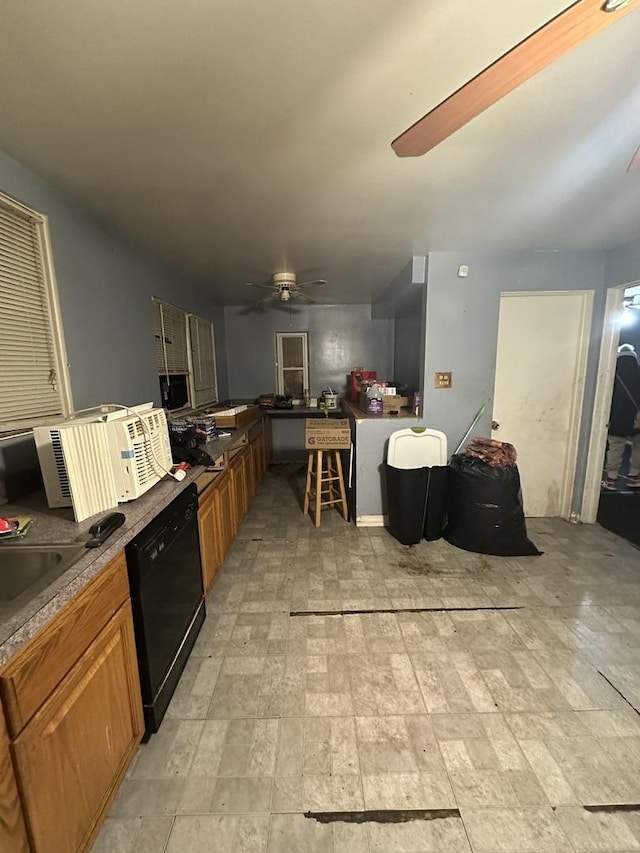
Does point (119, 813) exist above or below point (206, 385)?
below

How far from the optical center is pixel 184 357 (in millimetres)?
3613

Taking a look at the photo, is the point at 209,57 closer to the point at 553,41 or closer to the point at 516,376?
the point at 553,41

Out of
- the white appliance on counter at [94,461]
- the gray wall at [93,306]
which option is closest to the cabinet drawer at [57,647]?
the white appliance on counter at [94,461]

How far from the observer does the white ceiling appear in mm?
952

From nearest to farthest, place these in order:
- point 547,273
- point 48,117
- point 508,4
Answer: point 508,4 < point 48,117 < point 547,273

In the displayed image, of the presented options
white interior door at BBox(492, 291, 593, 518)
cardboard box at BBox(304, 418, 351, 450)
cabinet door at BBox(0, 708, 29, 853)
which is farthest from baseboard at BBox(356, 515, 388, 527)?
cabinet door at BBox(0, 708, 29, 853)

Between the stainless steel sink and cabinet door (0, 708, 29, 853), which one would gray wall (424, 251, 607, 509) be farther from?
cabinet door (0, 708, 29, 853)

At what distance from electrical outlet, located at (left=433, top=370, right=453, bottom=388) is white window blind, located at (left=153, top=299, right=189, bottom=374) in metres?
2.40

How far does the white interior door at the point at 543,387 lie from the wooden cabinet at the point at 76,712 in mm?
3157

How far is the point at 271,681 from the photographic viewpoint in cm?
164

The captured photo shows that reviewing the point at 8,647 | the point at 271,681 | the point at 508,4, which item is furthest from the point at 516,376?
the point at 8,647

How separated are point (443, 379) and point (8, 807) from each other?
3.13 meters

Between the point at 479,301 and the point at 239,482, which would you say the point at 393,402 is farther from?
the point at 239,482

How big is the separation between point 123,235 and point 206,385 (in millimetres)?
2064
